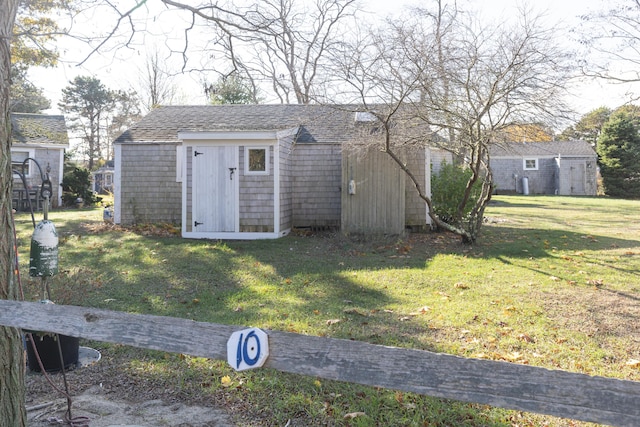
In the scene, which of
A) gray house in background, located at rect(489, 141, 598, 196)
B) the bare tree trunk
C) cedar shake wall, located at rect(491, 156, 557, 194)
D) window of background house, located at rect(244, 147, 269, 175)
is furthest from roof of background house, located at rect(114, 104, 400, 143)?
cedar shake wall, located at rect(491, 156, 557, 194)

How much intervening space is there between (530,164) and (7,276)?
1394 inches

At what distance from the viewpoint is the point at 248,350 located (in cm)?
209

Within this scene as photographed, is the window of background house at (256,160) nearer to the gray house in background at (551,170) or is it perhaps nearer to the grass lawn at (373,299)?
the grass lawn at (373,299)

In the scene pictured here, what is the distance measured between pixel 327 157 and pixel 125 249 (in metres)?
6.13

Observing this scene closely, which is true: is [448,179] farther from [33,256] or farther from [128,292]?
[33,256]

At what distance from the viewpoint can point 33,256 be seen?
12.8 ft

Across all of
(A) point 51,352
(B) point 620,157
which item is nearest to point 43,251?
(A) point 51,352

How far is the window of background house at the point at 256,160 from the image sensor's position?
1229cm

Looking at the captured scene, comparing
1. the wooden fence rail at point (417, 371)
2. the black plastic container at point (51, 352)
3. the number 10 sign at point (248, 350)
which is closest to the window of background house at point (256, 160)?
the black plastic container at point (51, 352)

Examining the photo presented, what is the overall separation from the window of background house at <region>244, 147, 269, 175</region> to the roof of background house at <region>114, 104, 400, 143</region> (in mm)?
1098

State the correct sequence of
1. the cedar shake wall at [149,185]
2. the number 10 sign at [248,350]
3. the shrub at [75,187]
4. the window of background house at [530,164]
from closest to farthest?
the number 10 sign at [248,350]
the cedar shake wall at [149,185]
the shrub at [75,187]
the window of background house at [530,164]

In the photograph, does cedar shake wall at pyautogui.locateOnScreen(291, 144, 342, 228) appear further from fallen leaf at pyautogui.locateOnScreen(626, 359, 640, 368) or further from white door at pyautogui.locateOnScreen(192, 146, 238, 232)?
fallen leaf at pyautogui.locateOnScreen(626, 359, 640, 368)

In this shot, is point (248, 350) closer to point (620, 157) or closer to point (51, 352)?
point (51, 352)

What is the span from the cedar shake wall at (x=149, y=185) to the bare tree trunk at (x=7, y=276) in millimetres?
11521
